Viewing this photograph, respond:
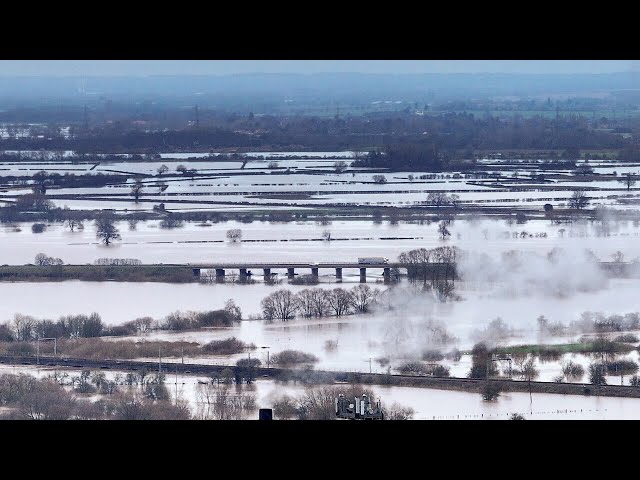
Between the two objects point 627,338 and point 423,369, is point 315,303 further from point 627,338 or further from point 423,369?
point 627,338

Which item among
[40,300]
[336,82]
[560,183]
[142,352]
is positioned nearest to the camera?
[142,352]

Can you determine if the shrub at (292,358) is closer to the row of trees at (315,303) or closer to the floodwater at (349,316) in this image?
the floodwater at (349,316)

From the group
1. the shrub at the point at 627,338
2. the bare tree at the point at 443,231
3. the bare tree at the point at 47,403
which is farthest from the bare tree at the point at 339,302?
the bare tree at the point at 443,231

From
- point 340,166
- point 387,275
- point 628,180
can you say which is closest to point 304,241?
point 387,275

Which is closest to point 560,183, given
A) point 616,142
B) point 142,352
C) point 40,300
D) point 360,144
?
point 616,142

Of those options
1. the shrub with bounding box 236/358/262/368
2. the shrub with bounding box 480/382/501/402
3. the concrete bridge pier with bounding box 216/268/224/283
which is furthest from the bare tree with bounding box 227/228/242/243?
the shrub with bounding box 480/382/501/402

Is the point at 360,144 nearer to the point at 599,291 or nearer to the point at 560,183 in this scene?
the point at 560,183
